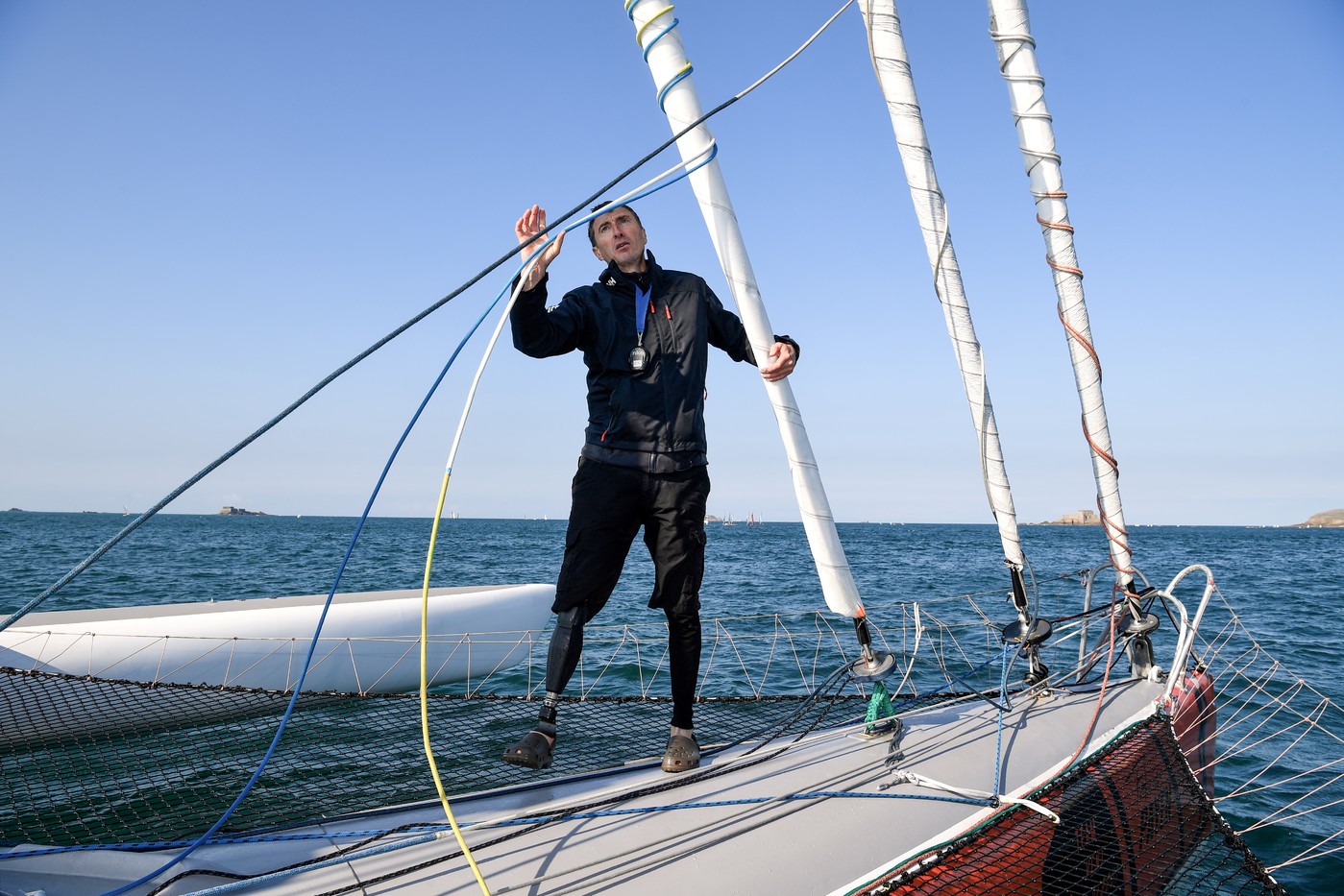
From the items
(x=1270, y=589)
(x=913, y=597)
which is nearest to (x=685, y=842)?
(x=913, y=597)

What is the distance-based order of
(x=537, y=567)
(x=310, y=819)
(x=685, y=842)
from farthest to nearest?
(x=537, y=567), (x=310, y=819), (x=685, y=842)

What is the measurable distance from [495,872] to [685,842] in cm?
51

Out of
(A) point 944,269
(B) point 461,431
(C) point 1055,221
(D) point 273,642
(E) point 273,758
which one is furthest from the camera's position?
(D) point 273,642

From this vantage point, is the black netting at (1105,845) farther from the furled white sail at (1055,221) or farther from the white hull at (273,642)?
the white hull at (273,642)

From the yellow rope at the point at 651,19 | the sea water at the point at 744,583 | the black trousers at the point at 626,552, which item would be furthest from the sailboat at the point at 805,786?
the sea water at the point at 744,583

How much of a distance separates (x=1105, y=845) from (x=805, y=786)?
3.24 feet

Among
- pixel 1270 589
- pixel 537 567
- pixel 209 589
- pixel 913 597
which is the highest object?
pixel 209 589

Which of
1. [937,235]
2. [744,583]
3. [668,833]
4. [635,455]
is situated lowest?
[744,583]

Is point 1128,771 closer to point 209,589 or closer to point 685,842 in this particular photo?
point 685,842

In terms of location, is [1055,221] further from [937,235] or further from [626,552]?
[626,552]

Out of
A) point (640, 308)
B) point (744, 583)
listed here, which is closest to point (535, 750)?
point (640, 308)

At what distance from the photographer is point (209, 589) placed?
686 inches

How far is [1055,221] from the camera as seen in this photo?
165 inches

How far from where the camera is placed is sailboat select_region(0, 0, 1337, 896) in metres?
1.99
